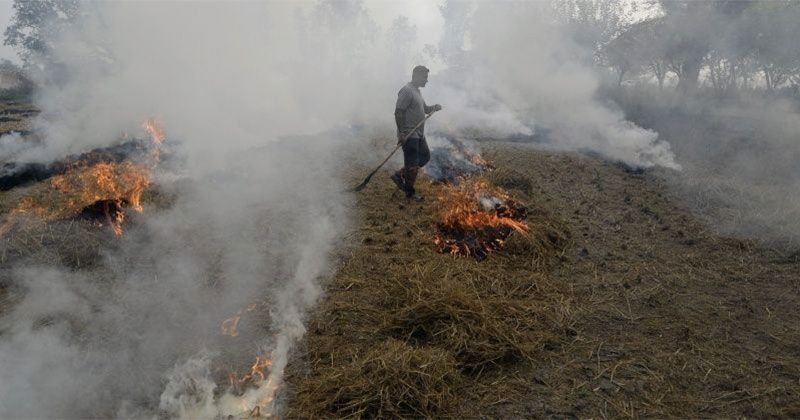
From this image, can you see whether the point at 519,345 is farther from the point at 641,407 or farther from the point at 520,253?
the point at 520,253

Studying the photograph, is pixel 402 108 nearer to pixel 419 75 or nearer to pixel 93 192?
pixel 419 75

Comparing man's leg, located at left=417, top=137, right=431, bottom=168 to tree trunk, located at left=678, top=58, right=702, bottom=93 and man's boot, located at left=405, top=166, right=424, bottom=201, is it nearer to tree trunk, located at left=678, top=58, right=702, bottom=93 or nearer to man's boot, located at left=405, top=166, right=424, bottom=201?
man's boot, located at left=405, top=166, right=424, bottom=201

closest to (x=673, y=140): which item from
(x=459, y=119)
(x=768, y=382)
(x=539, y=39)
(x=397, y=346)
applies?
(x=459, y=119)

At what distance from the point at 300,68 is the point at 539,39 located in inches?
339

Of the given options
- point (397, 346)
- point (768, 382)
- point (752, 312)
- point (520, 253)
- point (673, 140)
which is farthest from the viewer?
point (673, 140)

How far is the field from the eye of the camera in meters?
2.91

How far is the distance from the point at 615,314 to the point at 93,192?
20.4 ft

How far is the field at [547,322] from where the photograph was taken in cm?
291

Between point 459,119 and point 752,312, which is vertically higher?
point 459,119

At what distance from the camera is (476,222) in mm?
5289

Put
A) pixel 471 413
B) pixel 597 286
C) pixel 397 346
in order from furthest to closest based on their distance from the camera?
pixel 597 286 → pixel 397 346 → pixel 471 413

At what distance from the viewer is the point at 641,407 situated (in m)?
2.85

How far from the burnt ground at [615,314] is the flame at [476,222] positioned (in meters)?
0.18

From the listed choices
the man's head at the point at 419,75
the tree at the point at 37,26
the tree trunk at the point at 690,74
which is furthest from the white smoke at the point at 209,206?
the tree at the point at 37,26
